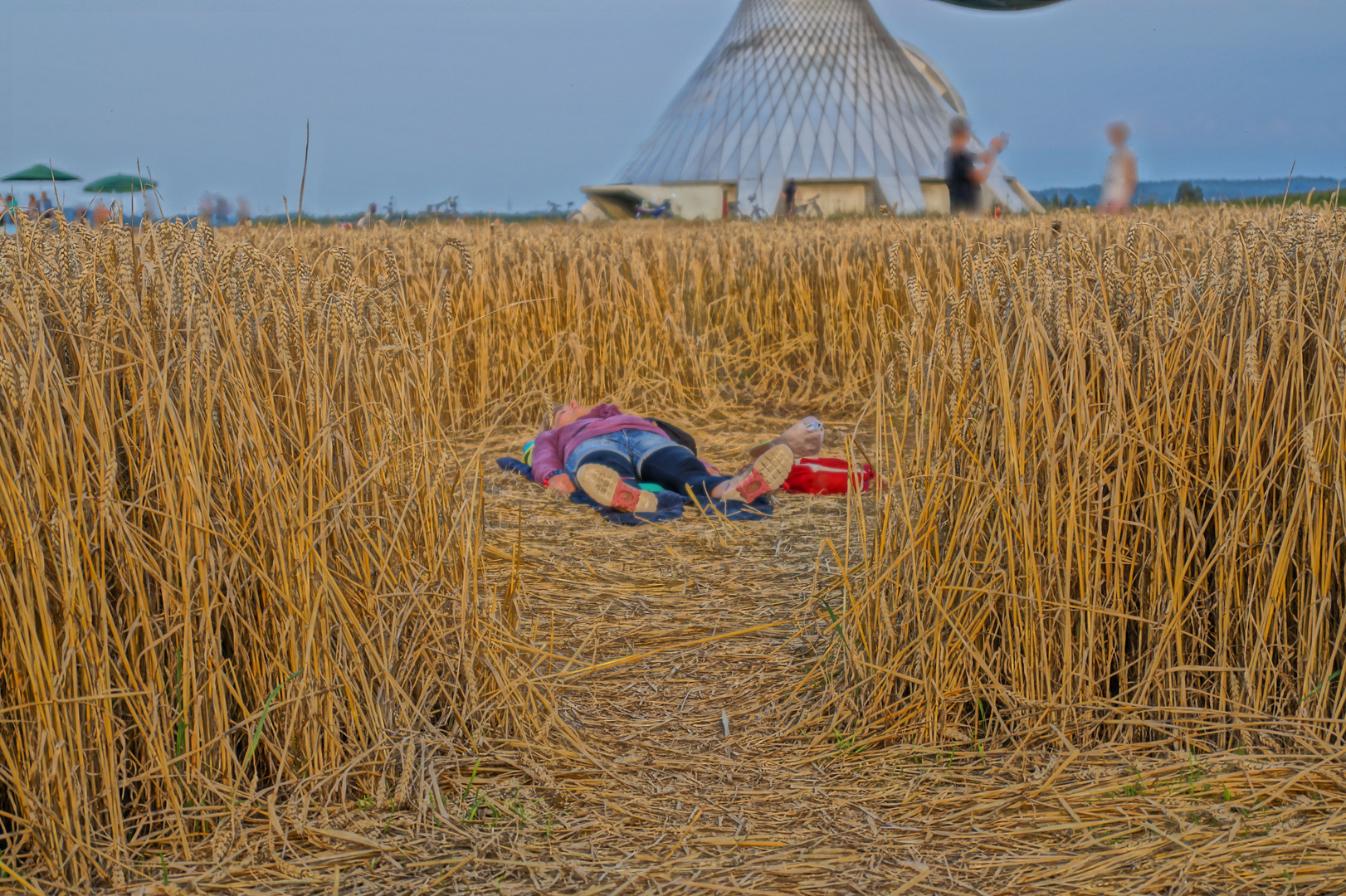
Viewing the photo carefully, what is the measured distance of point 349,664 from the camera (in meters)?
1.57

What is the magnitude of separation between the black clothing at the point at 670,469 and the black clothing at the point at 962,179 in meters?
5.44

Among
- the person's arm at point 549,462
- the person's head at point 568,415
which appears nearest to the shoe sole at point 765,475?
the person's arm at point 549,462

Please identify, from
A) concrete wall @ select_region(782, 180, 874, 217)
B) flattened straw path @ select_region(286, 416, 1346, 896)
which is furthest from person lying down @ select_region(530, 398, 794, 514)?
concrete wall @ select_region(782, 180, 874, 217)

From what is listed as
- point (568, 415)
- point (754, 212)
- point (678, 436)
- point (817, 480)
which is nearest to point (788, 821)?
point (817, 480)

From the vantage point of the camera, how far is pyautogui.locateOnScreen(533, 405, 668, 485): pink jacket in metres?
3.71

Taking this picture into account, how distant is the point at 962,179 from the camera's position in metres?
8.31

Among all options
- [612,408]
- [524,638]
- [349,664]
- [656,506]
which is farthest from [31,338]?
[612,408]

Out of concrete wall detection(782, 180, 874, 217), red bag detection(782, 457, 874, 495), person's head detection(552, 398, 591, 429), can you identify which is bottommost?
red bag detection(782, 457, 874, 495)

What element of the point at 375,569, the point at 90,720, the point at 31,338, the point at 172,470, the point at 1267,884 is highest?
the point at 31,338

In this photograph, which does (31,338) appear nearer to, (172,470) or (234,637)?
(172,470)

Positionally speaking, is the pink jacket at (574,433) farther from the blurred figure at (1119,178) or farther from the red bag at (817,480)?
the blurred figure at (1119,178)

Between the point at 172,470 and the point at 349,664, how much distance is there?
1.31 feet

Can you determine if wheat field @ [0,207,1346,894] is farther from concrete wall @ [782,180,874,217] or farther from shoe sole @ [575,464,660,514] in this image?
concrete wall @ [782,180,874,217]

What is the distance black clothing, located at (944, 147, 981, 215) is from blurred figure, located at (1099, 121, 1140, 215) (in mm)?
1065
